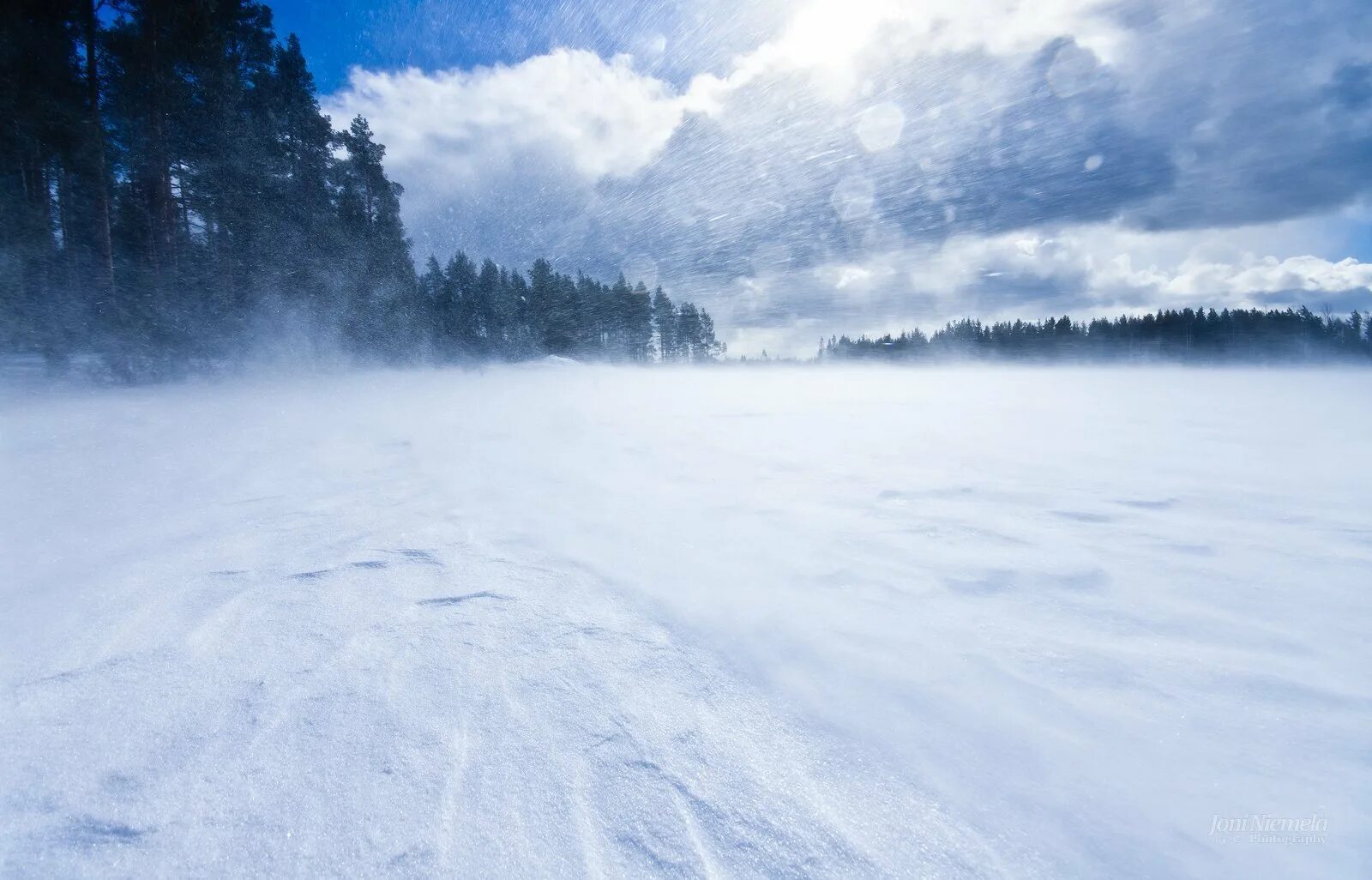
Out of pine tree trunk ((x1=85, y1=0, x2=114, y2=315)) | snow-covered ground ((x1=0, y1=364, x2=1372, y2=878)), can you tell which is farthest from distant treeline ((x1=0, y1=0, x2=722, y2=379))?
snow-covered ground ((x1=0, y1=364, x2=1372, y2=878))

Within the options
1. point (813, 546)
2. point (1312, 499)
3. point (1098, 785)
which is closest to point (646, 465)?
point (813, 546)

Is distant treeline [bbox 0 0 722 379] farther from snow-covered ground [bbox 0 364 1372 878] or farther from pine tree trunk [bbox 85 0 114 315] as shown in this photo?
snow-covered ground [bbox 0 364 1372 878]

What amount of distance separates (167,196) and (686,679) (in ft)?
51.7

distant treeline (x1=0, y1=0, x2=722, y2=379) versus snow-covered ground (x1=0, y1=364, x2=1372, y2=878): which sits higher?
distant treeline (x1=0, y1=0, x2=722, y2=379)

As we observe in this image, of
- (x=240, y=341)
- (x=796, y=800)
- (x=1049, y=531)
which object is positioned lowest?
(x=796, y=800)

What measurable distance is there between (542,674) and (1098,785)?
4.27 ft

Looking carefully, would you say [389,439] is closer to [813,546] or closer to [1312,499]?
[813,546]

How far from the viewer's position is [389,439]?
18.1 ft

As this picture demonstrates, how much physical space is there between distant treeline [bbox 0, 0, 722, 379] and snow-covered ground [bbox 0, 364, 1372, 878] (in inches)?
402

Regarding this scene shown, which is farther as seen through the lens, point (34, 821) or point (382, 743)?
point (382, 743)

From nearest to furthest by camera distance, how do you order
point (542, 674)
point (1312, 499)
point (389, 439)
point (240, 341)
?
point (542, 674) < point (1312, 499) < point (389, 439) < point (240, 341)

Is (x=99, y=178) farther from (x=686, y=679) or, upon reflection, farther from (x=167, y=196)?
(x=686, y=679)

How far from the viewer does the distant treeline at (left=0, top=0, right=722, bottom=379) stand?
30.2 feet

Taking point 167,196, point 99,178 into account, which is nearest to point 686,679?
point 99,178
